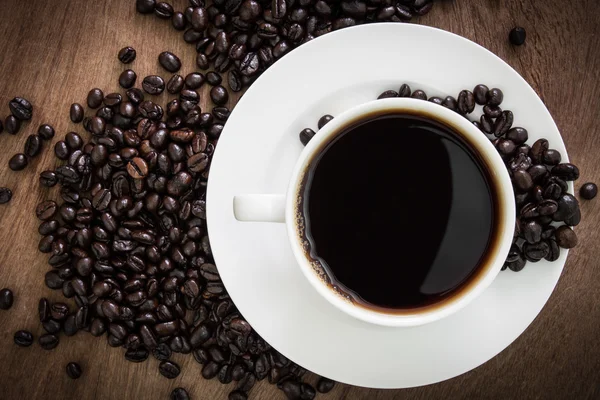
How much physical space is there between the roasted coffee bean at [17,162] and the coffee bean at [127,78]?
34cm

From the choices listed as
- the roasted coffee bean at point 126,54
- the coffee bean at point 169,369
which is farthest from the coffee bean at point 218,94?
the coffee bean at point 169,369

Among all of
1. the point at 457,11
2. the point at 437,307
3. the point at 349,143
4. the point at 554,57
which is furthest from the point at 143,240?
the point at 554,57

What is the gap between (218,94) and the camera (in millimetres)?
1423

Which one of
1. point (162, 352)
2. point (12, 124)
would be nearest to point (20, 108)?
point (12, 124)

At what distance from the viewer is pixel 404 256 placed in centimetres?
111

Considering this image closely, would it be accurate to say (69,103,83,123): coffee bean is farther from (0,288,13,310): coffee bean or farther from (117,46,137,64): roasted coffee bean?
(0,288,13,310): coffee bean

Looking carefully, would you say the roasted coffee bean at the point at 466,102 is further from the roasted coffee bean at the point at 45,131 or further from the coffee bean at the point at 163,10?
the roasted coffee bean at the point at 45,131

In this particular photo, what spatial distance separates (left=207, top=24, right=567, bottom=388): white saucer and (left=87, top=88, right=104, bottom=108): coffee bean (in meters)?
0.50

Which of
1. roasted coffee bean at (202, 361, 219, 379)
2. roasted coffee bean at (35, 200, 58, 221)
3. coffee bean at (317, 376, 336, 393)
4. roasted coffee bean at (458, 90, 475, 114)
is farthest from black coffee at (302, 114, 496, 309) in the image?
roasted coffee bean at (35, 200, 58, 221)

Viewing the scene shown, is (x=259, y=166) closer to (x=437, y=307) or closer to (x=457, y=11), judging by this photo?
(x=437, y=307)

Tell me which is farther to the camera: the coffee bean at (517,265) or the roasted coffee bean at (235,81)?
the roasted coffee bean at (235,81)

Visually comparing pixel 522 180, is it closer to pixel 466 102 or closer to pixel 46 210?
pixel 466 102

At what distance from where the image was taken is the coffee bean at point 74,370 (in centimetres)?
146

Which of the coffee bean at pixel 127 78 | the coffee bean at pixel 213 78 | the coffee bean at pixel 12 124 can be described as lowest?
the coffee bean at pixel 12 124
